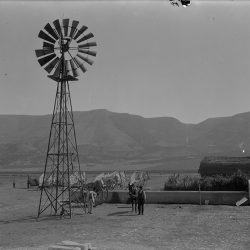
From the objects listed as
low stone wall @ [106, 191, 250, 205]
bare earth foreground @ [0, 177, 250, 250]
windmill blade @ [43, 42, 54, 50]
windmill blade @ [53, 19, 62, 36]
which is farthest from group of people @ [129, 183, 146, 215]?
windmill blade @ [53, 19, 62, 36]

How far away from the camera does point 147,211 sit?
29234mm

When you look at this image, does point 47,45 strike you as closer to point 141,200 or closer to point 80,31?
point 80,31

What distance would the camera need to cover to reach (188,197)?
3303 centimetres

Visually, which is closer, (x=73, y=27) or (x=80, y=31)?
(x=73, y=27)

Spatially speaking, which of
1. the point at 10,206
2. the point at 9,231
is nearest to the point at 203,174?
the point at 10,206

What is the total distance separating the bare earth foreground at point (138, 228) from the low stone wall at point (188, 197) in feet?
5.32

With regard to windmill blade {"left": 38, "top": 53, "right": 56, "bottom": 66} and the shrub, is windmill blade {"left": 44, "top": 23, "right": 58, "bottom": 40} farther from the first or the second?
the shrub

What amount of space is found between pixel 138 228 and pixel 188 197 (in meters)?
11.6

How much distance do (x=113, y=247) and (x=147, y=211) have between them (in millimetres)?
12080

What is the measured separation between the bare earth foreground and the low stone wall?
63.9 inches

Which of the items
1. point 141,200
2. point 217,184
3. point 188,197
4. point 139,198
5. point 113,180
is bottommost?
point 188,197

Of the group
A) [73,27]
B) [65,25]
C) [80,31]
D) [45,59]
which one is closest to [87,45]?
[80,31]

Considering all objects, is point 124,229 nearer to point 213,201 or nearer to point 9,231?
point 9,231

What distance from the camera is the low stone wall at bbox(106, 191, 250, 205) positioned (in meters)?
31.9
